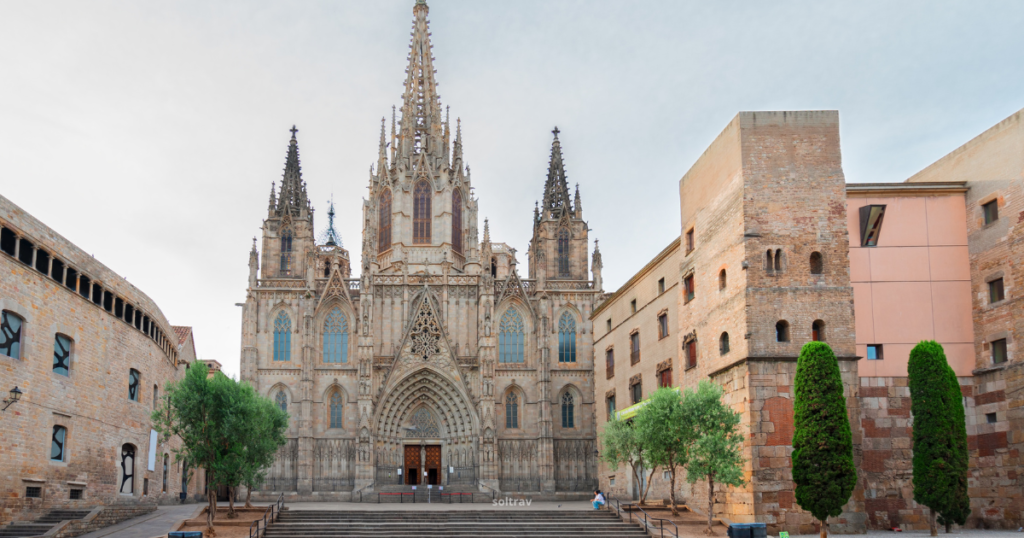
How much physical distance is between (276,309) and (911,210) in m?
36.3

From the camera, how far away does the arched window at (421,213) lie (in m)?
58.8

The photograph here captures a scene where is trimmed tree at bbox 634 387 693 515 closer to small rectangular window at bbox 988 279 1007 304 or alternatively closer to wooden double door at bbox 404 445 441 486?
small rectangular window at bbox 988 279 1007 304

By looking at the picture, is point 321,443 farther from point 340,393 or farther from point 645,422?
point 645,422

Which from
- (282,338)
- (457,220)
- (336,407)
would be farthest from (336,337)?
(457,220)

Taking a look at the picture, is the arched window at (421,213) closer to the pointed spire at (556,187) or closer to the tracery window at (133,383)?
the pointed spire at (556,187)

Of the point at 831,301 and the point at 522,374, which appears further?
the point at 522,374

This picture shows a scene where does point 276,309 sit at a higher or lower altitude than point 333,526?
higher

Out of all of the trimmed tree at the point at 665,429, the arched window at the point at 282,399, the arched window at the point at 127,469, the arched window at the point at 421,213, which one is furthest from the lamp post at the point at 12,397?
the arched window at the point at 421,213

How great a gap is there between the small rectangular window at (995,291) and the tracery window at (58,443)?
30630mm

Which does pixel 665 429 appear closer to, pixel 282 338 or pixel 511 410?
pixel 511 410

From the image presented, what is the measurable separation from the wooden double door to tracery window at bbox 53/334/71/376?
26.2m

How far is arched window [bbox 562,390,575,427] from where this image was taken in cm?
5381

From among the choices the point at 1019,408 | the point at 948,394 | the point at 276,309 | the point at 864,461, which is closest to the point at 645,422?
the point at 864,461

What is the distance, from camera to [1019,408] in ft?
91.1
